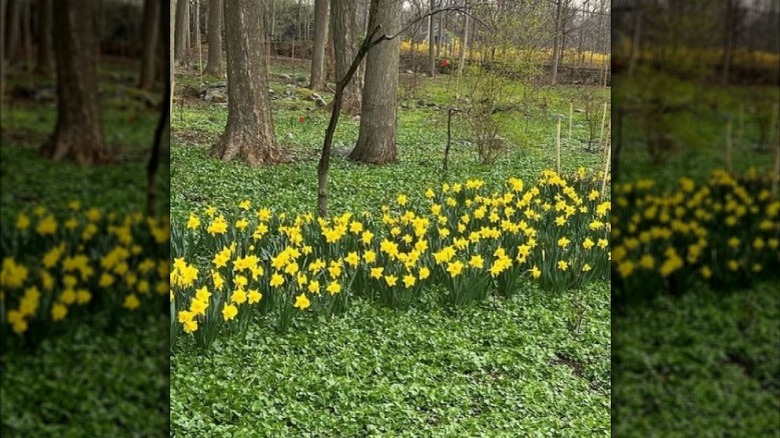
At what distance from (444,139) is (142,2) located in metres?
14.8

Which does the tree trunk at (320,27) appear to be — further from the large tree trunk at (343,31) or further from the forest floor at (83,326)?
the forest floor at (83,326)

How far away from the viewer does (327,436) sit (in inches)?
152

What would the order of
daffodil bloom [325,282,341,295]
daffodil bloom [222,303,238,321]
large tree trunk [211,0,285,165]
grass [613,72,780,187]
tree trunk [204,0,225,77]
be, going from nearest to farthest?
grass [613,72,780,187]
daffodil bloom [222,303,238,321]
daffodil bloom [325,282,341,295]
large tree trunk [211,0,285,165]
tree trunk [204,0,225,77]

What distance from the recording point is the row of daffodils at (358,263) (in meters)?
4.70

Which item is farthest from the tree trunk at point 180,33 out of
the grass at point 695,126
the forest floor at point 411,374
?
the grass at point 695,126

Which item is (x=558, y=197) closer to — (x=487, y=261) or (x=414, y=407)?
(x=487, y=261)

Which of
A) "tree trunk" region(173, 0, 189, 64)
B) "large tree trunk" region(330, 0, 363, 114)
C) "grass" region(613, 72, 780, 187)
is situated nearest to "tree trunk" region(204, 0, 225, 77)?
"tree trunk" region(173, 0, 189, 64)

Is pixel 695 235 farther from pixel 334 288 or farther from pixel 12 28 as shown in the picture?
pixel 334 288

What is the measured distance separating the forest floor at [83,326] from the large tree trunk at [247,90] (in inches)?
391

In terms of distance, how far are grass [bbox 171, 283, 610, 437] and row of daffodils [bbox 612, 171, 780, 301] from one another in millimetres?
3300

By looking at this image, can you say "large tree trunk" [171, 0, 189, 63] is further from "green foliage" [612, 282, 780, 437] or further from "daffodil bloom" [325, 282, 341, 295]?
"green foliage" [612, 282, 780, 437]

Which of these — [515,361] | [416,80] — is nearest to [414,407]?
[515,361]

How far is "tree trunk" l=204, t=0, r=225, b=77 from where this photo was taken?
19.3 m

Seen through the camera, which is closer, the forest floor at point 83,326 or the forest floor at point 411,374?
the forest floor at point 83,326
